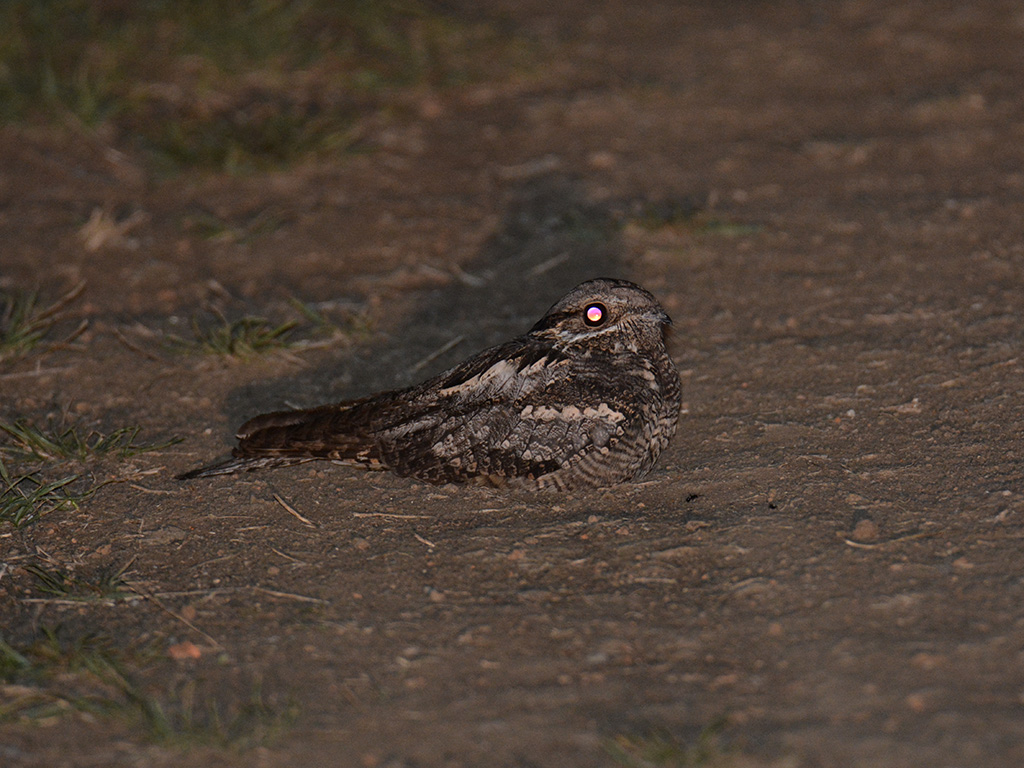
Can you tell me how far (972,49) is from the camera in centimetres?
638

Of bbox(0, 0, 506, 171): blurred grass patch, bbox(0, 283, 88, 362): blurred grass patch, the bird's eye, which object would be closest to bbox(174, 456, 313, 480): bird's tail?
the bird's eye

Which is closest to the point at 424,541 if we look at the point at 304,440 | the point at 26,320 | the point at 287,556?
the point at 287,556

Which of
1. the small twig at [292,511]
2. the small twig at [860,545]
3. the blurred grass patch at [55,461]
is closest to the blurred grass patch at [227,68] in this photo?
the blurred grass patch at [55,461]

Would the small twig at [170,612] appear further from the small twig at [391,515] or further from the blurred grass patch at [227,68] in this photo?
the blurred grass patch at [227,68]

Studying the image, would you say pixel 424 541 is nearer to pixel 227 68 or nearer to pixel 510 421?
pixel 510 421

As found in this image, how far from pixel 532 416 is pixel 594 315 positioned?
395mm

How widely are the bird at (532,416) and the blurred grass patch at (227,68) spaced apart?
2431mm

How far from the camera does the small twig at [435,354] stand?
14.1 ft

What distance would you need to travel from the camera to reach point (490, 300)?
4.71 m

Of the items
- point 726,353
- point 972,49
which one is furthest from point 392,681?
point 972,49

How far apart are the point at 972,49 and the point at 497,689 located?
516 cm

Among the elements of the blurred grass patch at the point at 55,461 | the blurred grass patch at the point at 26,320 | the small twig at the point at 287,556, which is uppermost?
the blurred grass patch at the point at 26,320

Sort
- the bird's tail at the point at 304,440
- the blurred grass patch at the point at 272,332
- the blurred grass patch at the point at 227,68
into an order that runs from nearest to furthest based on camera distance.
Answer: the bird's tail at the point at 304,440 → the blurred grass patch at the point at 272,332 → the blurred grass patch at the point at 227,68

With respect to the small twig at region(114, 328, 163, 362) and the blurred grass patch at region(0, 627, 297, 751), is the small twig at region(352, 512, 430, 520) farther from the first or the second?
the small twig at region(114, 328, 163, 362)
